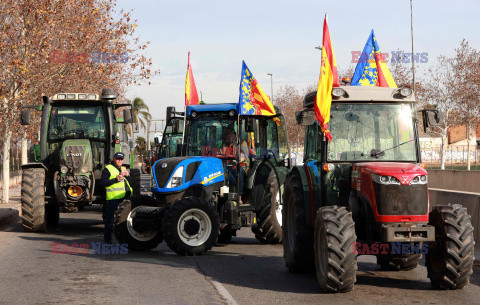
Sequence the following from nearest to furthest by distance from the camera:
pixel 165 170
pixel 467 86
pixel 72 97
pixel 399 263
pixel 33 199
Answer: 1. pixel 399 263
2. pixel 165 170
3. pixel 33 199
4. pixel 72 97
5. pixel 467 86

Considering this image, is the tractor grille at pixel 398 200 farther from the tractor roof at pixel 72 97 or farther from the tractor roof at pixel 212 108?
the tractor roof at pixel 72 97

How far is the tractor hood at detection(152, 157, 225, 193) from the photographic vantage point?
13.5 metres

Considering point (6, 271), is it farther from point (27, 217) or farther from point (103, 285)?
point (27, 217)

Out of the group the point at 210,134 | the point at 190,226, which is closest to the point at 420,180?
the point at 190,226

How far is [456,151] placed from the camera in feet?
106

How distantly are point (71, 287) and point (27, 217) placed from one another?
7.27 metres

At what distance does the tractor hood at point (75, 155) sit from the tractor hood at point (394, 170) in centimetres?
926

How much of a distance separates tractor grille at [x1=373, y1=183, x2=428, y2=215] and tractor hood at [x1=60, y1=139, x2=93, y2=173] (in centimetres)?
987

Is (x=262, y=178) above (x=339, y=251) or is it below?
above

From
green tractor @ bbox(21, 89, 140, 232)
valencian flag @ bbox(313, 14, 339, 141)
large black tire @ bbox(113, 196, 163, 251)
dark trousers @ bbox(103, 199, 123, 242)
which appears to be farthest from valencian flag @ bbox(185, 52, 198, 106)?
valencian flag @ bbox(313, 14, 339, 141)

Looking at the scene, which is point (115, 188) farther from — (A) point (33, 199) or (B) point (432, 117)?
(B) point (432, 117)

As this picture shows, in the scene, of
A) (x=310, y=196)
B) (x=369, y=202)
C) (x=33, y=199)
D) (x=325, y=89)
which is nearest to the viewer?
(x=369, y=202)

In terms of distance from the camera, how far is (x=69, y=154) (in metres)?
17.2

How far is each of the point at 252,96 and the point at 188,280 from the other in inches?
221
